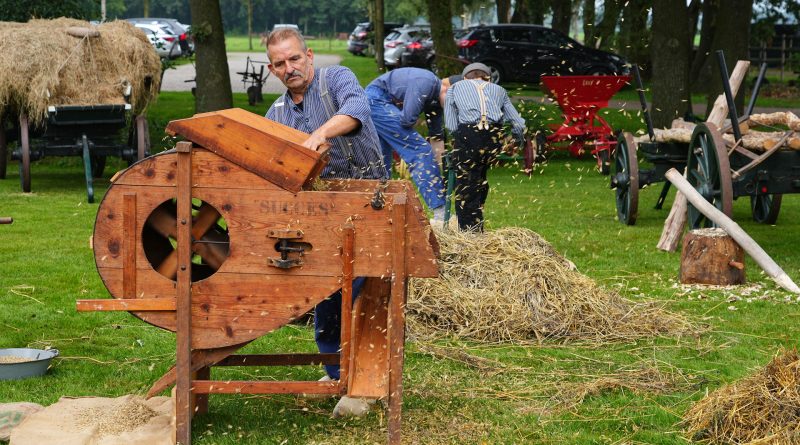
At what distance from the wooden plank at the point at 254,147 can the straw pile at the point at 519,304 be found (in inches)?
102

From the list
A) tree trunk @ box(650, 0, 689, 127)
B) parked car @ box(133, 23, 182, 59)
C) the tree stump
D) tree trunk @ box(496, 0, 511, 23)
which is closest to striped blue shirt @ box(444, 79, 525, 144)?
the tree stump

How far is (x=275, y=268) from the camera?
486cm

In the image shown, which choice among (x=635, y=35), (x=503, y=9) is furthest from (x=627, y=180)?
(x=503, y=9)

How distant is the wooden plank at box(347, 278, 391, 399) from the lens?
16.5ft

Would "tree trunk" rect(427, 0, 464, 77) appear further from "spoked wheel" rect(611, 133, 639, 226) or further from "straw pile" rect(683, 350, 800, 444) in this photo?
"straw pile" rect(683, 350, 800, 444)

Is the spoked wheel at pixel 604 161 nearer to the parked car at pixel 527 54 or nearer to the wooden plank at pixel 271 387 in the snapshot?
the wooden plank at pixel 271 387

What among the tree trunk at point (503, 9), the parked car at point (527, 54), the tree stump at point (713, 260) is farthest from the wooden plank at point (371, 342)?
the tree trunk at point (503, 9)

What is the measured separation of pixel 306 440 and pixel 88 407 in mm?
1178

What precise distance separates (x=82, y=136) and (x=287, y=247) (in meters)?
9.36

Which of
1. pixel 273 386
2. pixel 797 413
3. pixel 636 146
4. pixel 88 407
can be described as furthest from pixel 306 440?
pixel 636 146

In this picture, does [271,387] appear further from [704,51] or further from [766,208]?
[704,51]

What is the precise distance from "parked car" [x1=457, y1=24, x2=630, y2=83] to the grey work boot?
83.9 ft

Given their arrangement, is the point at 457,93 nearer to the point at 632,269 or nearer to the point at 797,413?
the point at 632,269

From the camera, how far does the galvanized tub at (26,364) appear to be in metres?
6.06
